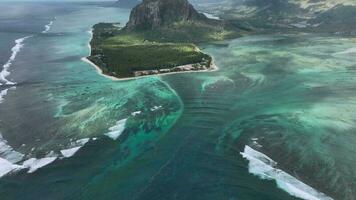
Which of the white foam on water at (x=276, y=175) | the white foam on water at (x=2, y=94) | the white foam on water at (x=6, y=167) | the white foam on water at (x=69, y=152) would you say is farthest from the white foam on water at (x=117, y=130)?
the white foam on water at (x=2, y=94)

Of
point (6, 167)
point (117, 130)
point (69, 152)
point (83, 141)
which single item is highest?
point (117, 130)

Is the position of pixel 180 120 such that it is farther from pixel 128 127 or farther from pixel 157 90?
pixel 157 90

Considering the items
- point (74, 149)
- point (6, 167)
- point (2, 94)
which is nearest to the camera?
point (6, 167)

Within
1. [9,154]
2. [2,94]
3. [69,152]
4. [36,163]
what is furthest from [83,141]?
[2,94]

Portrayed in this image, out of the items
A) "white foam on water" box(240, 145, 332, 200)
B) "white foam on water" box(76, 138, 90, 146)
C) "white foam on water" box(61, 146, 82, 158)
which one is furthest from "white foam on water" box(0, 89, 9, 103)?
"white foam on water" box(240, 145, 332, 200)

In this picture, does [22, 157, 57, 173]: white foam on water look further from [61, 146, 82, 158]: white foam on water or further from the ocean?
[61, 146, 82, 158]: white foam on water

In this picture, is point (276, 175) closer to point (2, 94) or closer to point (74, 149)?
point (74, 149)

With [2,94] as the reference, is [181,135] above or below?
above
